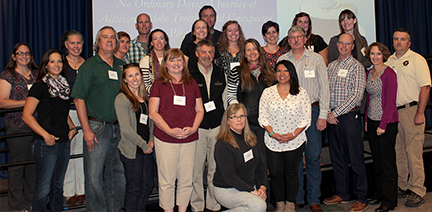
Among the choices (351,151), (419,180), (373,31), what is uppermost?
(373,31)

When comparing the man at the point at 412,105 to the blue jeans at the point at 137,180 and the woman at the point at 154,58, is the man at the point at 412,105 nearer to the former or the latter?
the woman at the point at 154,58

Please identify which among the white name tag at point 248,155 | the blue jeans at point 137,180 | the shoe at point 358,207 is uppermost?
the white name tag at point 248,155

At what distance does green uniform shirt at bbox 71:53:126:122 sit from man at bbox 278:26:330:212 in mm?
1741

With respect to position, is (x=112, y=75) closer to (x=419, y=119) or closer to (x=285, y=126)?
(x=285, y=126)

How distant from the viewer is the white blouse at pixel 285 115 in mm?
2793

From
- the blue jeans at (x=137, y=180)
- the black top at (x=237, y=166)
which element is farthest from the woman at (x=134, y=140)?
the black top at (x=237, y=166)

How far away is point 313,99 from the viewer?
3.05m

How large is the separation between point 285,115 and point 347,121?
0.70 m

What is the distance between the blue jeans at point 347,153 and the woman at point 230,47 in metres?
1.17

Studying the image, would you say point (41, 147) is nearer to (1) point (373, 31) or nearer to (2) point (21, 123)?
(2) point (21, 123)

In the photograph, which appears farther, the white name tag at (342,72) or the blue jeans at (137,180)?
the white name tag at (342,72)

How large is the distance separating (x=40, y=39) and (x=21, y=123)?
6.21ft

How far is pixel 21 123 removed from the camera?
3.05 m

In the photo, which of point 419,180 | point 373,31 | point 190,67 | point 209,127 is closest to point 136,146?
point 209,127
